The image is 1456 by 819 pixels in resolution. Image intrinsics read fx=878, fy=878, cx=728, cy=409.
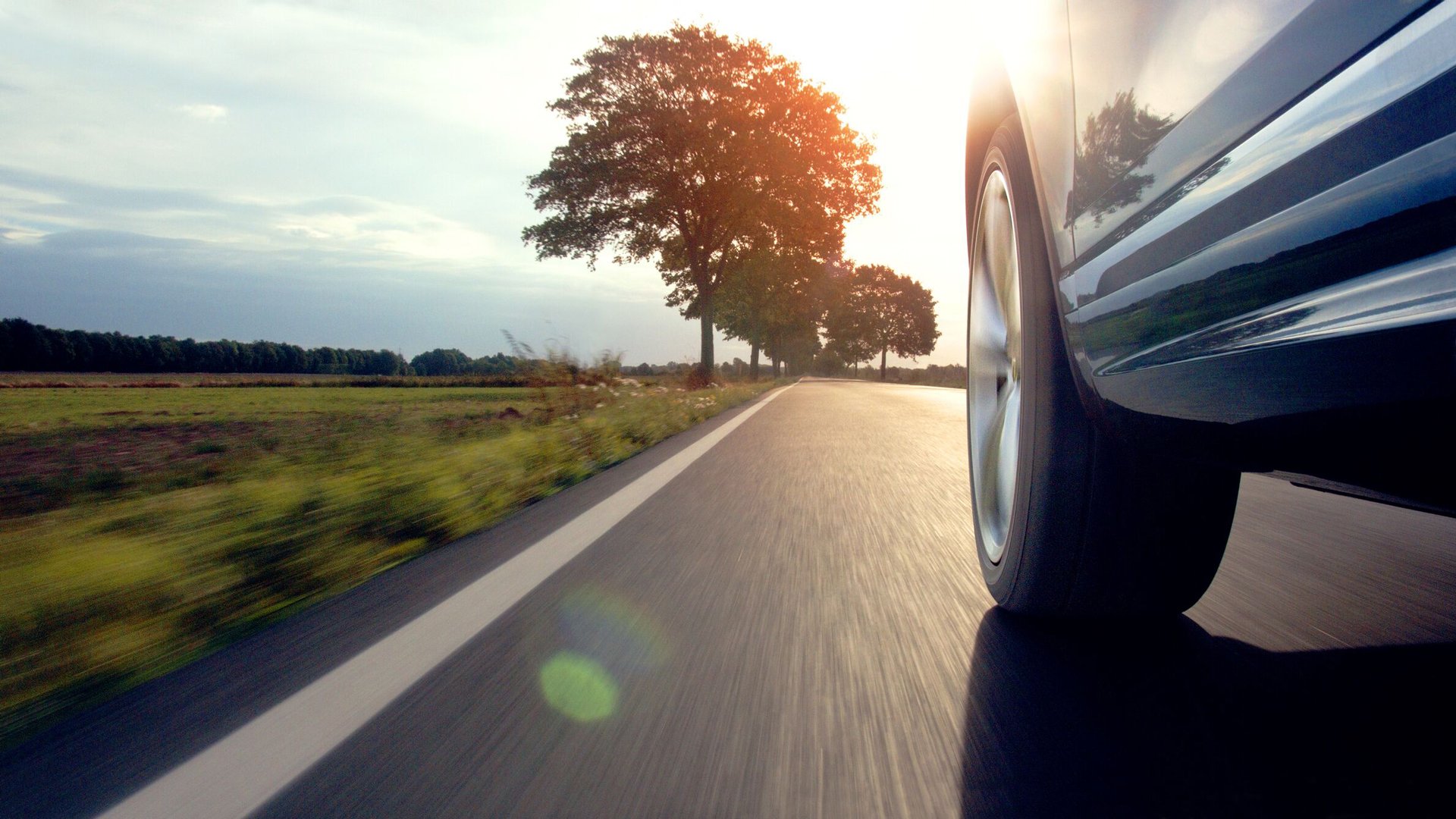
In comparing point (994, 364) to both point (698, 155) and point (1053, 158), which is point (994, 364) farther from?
point (698, 155)

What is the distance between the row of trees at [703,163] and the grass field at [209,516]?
1697cm

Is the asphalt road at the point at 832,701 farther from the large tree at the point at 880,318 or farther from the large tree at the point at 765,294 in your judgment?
the large tree at the point at 880,318

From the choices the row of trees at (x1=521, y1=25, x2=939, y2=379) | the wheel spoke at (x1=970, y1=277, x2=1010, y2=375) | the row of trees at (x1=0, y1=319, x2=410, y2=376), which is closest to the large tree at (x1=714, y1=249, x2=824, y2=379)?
the row of trees at (x1=521, y1=25, x2=939, y2=379)

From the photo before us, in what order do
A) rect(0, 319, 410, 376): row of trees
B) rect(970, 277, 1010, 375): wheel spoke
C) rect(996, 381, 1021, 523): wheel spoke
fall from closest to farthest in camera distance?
rect(996, 381, 1021, 523): wheel spoke → rect(970, 277, 1010, 375): wheel spoke → rect(0, 319, 410, 376): row of trees

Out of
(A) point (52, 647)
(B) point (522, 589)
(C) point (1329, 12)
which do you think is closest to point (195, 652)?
(A) point (52, 647)

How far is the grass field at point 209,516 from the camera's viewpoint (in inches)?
95.0

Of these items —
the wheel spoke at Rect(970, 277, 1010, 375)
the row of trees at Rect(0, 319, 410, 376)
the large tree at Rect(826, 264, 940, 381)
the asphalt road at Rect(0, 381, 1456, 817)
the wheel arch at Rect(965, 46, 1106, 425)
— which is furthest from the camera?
the large tree at Rect(826, 264, 940, 381)

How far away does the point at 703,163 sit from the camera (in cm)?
2530

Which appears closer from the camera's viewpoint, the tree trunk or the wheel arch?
the wheel arch

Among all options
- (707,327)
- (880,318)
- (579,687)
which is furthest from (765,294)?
(880,318)

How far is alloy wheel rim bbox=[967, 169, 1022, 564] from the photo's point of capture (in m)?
2.74

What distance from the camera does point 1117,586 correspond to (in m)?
2.28

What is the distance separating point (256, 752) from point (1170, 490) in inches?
84.6

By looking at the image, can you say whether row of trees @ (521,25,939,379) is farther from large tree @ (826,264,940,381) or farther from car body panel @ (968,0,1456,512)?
large tree @ (826,264,940,381)
